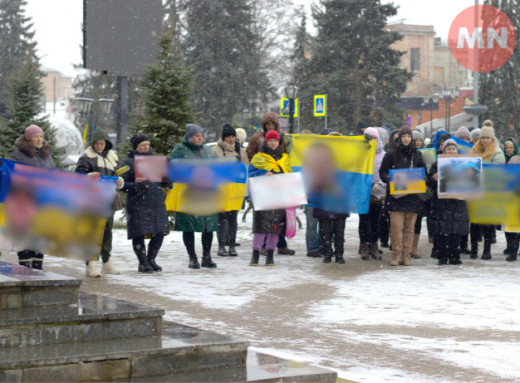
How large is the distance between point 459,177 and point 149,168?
4.70m

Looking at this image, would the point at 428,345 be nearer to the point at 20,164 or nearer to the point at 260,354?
the point at 260,354

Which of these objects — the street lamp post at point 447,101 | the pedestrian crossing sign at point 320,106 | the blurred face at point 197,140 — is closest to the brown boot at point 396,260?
the blurred face at point 197,140

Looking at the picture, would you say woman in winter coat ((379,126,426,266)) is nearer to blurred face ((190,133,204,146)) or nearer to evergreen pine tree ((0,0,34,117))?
blurred face ((190,133,204,146))

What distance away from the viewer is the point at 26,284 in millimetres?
6461

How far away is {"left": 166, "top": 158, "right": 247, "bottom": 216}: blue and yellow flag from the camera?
12797 mm

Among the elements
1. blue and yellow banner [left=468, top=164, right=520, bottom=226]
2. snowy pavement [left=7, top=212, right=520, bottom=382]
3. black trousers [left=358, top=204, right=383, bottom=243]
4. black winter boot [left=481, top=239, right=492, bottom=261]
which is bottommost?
snowy pavement [left=7, top=212, right=520, bottom=382]

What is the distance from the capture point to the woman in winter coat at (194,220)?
42.0ft

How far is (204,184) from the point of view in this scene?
13.1 meters

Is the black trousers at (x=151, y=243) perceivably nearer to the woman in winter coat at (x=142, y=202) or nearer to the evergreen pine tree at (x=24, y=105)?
the woman in winter coat at (x=142, y=202)

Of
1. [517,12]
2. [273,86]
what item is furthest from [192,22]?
[517,12]

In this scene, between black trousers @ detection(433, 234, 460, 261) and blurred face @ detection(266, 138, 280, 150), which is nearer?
blurred face @ detection(266, 138, 280, 150)

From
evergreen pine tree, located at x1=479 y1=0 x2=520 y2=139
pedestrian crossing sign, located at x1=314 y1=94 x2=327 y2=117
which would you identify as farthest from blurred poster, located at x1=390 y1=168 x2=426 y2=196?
evergreen pine tree, located at x1=479 y1=0 x2=520 y2=139

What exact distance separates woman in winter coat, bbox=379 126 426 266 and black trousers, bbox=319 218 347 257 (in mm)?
752

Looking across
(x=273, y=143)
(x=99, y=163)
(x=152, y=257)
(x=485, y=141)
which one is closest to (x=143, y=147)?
(x=99, y=163)
